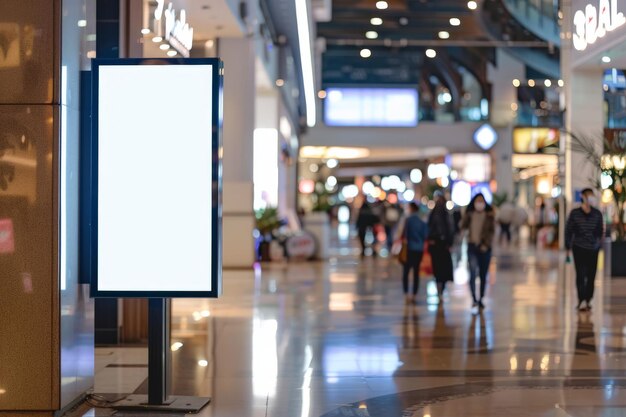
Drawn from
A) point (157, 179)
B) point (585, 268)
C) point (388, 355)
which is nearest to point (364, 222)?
point (585, 268)

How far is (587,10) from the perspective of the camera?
1686 centimetres

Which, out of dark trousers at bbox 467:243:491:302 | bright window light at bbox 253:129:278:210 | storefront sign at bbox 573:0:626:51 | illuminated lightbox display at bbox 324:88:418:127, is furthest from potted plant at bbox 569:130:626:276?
illuminated lightbox display at bbox 324:88:418:127

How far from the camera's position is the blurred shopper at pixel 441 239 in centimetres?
1540

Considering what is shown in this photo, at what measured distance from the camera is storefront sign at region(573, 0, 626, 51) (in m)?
15.3

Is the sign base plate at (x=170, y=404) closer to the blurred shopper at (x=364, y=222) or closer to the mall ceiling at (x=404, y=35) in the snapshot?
the blurred shopper at (x=364, y=222)

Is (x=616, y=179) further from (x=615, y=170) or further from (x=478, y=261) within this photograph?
(x=478, y=261)

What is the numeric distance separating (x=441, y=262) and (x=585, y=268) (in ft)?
7.49

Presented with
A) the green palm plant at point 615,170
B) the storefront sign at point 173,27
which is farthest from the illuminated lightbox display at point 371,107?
the storefront sign at point 173,27

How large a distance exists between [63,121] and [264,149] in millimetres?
20704

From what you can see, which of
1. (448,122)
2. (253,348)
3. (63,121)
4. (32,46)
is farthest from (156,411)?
→ (448,122)

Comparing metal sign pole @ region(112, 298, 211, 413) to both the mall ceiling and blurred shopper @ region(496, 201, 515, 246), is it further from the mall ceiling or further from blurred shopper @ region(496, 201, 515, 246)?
blurred shopper @ region(496, 201, 515, 246)

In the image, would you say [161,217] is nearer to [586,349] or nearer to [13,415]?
[13,415]

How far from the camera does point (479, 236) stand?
46.4 feet

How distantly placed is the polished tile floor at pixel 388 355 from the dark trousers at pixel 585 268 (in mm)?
278
